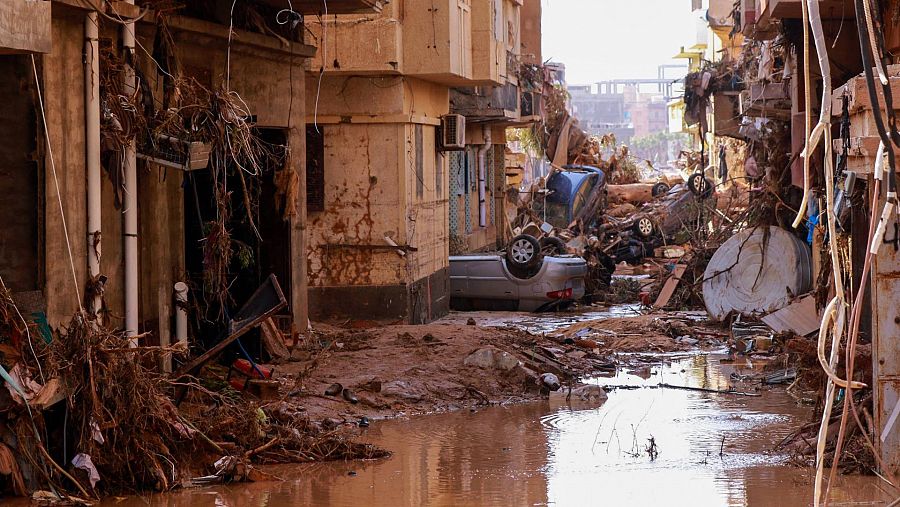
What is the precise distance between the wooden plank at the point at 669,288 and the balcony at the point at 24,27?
52.2 feet

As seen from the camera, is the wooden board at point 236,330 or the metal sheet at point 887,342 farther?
the wooden board at point 236,330

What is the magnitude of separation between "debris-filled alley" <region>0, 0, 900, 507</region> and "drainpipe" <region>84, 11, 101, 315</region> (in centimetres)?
2

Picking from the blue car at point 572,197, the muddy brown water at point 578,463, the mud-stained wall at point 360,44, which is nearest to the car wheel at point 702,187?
the blue car at point 572,197

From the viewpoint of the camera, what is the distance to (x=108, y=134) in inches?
381

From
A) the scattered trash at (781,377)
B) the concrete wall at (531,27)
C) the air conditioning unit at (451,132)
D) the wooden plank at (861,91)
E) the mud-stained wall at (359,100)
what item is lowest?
the scattered trash at (781,377)

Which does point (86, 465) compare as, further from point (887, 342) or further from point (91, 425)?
point (887, 342)

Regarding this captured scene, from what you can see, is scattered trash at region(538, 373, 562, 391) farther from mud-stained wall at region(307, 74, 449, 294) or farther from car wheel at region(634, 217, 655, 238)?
car wheel at region(634, 217, 655, 238)

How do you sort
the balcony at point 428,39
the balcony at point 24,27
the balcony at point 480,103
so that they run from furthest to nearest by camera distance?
1. the balcony at point 480,103
2. the balcony at point 428,39
3. the balcony at point 24,27

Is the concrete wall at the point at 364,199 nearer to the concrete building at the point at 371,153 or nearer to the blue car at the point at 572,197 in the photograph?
the concrete building at the point at 371,153

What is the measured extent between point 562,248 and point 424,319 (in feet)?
22.1

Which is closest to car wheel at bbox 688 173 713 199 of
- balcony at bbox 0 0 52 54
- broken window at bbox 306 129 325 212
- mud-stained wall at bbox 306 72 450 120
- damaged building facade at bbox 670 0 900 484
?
damaged building facade at bbox 670 0 900 484

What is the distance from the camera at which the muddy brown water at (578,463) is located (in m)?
8.61

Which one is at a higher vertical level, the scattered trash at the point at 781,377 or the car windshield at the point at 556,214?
the car windshield at the point at 556,214

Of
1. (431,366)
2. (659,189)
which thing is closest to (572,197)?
(659,189)
